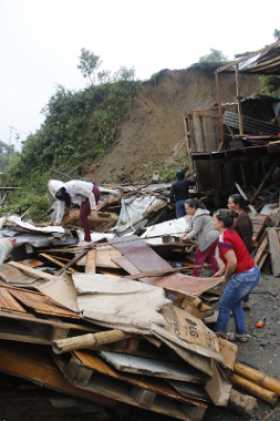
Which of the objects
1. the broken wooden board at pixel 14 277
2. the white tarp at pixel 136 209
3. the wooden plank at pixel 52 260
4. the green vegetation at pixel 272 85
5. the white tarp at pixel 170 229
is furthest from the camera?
the green vegetation at pixel 272 85

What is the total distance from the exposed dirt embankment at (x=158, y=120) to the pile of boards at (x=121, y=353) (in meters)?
14.8

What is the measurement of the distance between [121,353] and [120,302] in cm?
65

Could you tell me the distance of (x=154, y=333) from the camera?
3.52 meters

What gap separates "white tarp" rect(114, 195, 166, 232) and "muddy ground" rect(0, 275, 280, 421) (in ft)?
17.7

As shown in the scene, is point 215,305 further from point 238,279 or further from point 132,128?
point 132,128

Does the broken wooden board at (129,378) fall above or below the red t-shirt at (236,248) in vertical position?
below

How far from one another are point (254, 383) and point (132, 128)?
1898cm

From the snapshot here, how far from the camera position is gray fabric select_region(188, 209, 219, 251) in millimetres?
6582

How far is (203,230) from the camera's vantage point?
6.64 metres

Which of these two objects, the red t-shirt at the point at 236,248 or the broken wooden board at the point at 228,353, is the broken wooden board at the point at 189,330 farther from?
the red t-shirt at the point at 236,248

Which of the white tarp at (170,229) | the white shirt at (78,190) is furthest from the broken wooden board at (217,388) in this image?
the white shirt at (78,190)

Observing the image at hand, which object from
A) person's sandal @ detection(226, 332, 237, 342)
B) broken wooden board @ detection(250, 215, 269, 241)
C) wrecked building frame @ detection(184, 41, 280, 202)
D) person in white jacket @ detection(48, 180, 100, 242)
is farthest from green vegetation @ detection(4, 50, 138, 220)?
person's sandal @ detection(226, 332, 237, 342)

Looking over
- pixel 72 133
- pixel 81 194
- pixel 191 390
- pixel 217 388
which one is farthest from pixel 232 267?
pixel 72 133

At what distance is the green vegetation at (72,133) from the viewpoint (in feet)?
73.2
